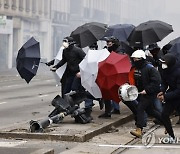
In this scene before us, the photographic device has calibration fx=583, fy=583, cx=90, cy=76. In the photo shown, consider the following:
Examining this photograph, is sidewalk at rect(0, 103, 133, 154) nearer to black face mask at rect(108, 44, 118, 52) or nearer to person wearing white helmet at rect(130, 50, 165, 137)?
person wearing white helmet at rect(130, 50, 165, 137)

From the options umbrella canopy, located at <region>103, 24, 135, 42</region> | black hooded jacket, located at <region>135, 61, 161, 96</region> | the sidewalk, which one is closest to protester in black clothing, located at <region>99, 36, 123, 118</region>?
the sidewalk

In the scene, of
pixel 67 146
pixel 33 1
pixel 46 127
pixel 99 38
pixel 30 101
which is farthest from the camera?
pixel 33 1

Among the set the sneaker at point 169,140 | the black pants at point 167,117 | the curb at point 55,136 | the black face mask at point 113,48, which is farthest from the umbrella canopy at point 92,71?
the sneaker at point 169,140

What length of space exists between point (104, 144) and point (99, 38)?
14.2 feet

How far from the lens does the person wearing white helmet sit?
9641 millimetres

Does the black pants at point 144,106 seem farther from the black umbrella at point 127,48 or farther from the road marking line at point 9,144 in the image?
the black umbrella at point 127,48

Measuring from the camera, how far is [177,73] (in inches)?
366

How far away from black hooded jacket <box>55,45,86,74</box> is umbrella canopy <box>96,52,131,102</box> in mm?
945

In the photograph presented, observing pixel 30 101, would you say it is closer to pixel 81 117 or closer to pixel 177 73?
pixel 81 117

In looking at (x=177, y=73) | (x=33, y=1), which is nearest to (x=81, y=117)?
(x=177, y=73)

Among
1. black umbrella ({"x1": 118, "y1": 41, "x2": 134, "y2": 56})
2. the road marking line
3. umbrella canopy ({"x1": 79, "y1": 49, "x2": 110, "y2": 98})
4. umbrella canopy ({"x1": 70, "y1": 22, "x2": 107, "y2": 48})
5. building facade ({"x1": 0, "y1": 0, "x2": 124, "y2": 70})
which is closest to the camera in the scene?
the road marking line

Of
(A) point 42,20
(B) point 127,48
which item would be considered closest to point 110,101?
(B) point 127,48

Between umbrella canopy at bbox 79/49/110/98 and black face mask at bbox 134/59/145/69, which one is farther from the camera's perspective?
umbrella canopy at bbox 79/49/110/98

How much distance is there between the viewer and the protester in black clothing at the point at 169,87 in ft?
30.5
